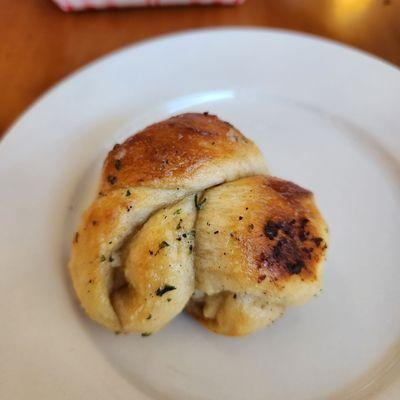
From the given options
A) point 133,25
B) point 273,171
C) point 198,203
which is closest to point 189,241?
point 198,203

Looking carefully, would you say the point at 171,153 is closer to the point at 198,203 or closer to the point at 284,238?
the point at 198,203

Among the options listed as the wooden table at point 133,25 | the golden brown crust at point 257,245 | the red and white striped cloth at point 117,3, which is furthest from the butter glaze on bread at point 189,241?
the red and white striped cloth at point 117,3

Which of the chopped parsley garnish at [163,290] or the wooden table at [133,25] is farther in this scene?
the wooden table at [133,25]

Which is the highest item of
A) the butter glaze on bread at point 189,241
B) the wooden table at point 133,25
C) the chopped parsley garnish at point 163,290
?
the wooden table at point 133,25

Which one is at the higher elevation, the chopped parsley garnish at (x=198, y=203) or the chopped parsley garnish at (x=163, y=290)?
the chopped parsley garnish at (x=198, y=203)

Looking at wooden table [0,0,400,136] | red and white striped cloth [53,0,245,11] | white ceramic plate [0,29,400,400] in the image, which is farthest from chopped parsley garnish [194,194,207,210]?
red and white striped cloth [53,0,245,11]

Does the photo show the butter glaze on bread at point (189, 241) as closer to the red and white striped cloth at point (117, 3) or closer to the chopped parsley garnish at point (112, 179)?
the chopped parsley garnish at point (112, 179)

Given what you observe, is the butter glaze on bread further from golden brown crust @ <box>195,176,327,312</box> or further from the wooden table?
the wooden table
